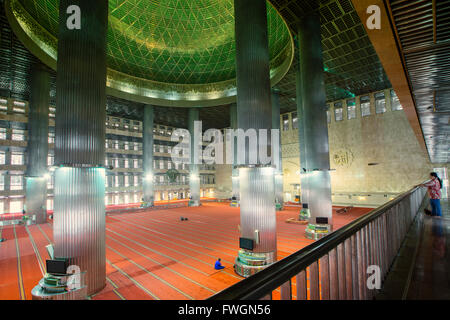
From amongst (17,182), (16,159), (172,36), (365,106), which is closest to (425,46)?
(172,36)

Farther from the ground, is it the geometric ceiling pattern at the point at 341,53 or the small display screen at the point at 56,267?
the geometric ceiling pattern at the point at 341,53

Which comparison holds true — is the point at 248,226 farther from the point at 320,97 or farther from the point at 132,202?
the point at 132,202

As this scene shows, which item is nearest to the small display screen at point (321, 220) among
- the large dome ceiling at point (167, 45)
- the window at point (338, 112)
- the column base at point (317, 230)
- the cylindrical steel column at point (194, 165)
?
the column base at point (317, 230)

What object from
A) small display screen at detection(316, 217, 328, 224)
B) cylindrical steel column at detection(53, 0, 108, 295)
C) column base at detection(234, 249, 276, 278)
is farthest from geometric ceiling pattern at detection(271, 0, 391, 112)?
column base at detection(234, 249, 276, 278)

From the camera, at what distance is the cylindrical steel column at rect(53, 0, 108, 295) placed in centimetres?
611

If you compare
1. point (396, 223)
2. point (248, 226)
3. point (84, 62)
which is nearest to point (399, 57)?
point (396, 223)

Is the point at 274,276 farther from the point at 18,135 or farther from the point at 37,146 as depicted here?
the point at 18,135

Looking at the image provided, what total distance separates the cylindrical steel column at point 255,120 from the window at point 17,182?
2705cm

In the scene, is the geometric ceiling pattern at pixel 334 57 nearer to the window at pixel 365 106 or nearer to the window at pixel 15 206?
A: the window at pixel 365 106

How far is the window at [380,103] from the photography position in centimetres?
2353

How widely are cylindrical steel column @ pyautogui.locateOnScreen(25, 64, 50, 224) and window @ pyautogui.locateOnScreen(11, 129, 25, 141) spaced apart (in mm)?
9527
